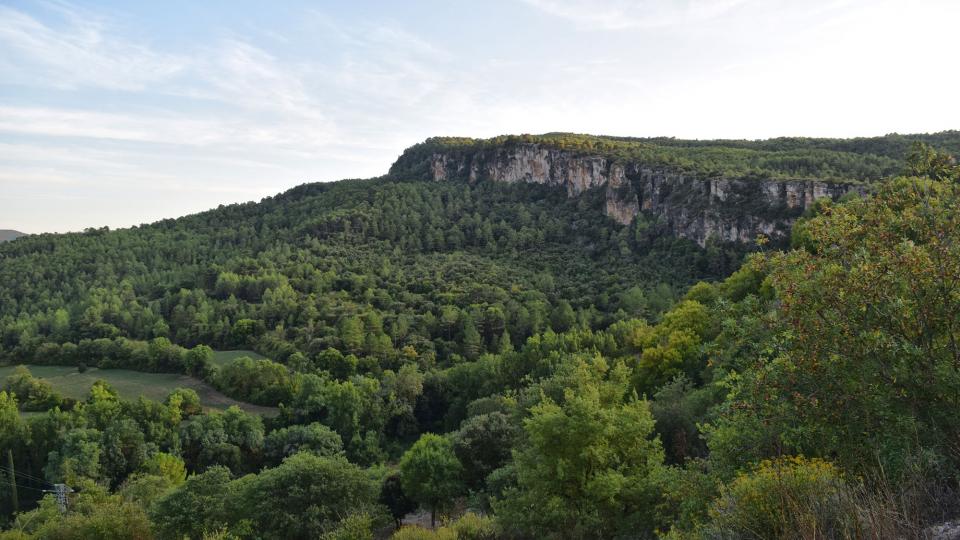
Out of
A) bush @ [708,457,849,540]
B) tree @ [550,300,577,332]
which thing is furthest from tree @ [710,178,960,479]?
tree @ [550,300,577,332]

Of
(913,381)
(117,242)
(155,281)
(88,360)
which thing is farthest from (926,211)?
(117,242)

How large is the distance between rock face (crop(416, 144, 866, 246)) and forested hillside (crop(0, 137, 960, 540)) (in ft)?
10.9

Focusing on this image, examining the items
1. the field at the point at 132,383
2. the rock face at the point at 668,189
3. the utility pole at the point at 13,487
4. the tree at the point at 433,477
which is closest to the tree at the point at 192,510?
the tree at the point at 433,477

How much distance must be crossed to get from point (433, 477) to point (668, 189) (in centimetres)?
7616

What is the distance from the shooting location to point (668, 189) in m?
92.4

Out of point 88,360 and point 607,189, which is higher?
point 607,189

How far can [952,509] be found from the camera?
23.5 ft

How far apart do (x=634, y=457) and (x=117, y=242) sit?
417 feet

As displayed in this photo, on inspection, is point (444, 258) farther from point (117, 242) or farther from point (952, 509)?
point (952, 509)

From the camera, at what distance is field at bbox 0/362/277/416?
57281 millimetres

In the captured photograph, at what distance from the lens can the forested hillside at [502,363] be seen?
8555 mm

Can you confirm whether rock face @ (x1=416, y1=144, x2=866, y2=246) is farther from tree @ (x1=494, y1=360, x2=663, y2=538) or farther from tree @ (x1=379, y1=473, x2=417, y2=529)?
tree @ (x1=494, y1=360, x2=663, y2=538)

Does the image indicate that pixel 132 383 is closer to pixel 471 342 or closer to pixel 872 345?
pixel 471 342

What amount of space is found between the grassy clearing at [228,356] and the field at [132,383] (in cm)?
357
